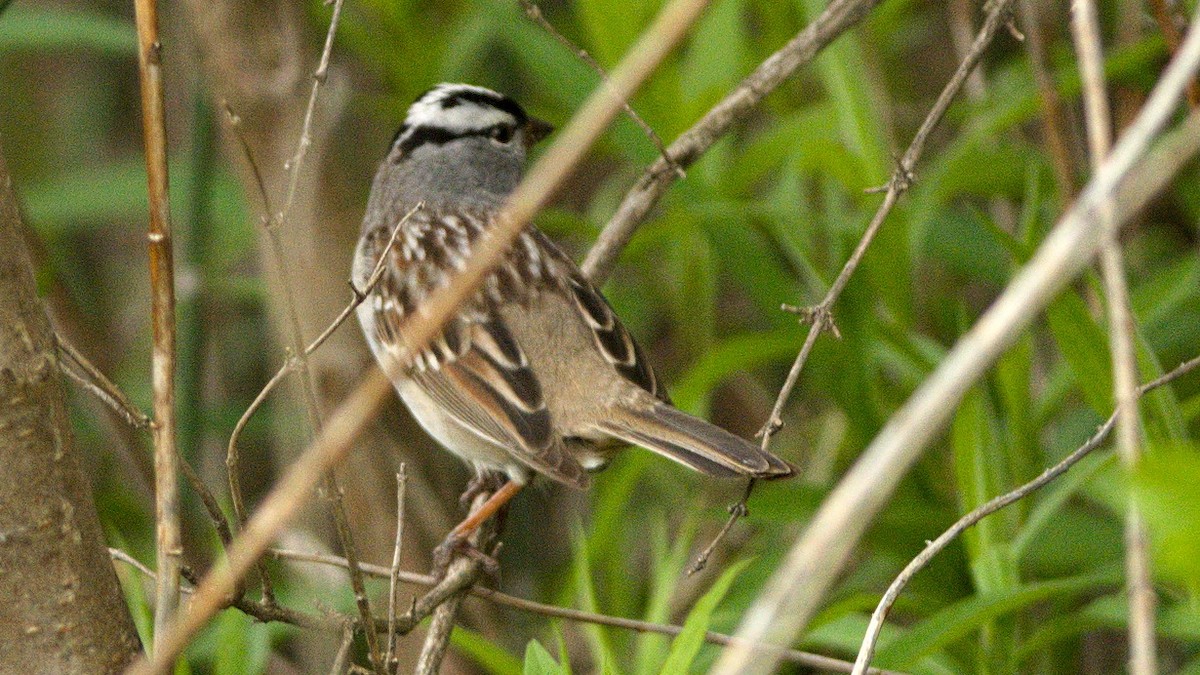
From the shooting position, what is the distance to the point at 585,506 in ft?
16.2

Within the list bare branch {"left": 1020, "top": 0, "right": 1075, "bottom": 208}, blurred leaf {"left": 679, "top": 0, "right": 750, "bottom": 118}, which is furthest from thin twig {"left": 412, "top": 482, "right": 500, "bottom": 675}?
bare branch {"left": 1020, "top": 0, "right": 1075, "bottom": 208}

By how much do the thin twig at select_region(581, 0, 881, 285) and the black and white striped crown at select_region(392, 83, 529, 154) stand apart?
24.9 inches

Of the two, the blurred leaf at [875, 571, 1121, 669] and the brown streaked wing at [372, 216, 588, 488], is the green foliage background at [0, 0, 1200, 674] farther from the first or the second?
the brown streaked wing at [372, 216, 588, 488]

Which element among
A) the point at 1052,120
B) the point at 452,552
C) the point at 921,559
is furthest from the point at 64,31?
the point at 921,559

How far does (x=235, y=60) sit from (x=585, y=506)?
1.94 metres

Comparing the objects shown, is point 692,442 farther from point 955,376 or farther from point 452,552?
point 955,376

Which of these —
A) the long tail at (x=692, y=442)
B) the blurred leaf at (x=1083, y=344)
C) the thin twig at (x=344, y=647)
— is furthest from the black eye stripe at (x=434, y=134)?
the thin twig at (x=344, y=647)

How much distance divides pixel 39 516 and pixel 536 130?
2.33 m

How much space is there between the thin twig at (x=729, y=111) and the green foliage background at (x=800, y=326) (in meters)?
0.24

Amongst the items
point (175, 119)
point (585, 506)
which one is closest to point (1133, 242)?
point (585, 506)

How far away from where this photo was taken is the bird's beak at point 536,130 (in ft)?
12.9

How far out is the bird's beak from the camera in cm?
394

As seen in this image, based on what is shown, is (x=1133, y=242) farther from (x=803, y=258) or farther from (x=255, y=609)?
(x=255, y=609)

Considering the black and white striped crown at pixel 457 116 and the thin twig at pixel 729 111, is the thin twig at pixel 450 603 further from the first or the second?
the black and white striped crown at pixel 457 116
